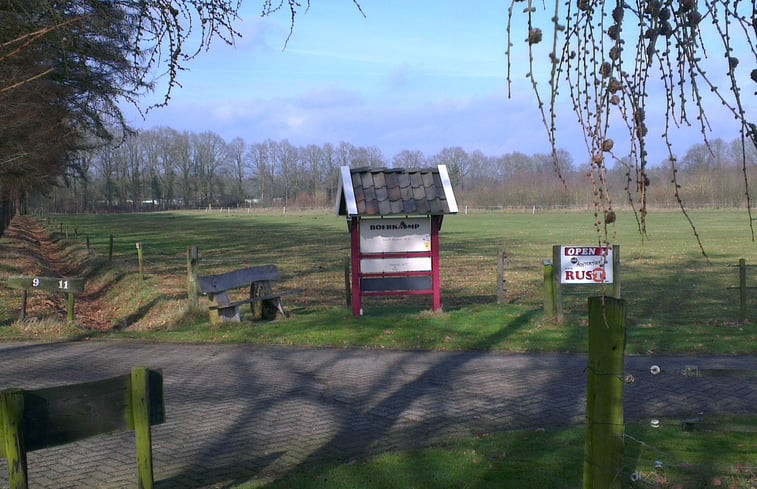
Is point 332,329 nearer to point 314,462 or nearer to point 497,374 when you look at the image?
point 497,374

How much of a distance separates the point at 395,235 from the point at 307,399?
6.02 m

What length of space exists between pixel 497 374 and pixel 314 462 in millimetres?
3867

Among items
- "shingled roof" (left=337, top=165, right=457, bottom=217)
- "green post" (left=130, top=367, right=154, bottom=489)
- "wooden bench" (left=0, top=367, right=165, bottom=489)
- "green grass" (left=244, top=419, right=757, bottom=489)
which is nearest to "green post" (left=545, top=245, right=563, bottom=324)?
"shingled roof" (left=337, top=165, right=457, bottom=217)

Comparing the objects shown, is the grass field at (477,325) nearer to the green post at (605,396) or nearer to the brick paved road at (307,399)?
the green post at (605,396)

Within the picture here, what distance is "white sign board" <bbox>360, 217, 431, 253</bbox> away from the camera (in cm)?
1384

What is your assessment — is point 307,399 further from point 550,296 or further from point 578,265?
point 578,265

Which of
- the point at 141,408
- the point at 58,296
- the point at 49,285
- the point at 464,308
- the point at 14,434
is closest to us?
the point at 14,434

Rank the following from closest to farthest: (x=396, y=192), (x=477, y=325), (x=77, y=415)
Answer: (x=77, y=415) < (x=477, y=325) < (x=396, y=192)

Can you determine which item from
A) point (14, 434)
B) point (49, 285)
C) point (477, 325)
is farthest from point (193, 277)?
point (14, 434)

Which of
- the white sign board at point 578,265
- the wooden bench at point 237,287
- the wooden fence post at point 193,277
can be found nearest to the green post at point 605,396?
the white sign board at point 578,265

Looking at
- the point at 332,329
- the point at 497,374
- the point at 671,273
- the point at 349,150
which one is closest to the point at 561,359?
the point at 497,374

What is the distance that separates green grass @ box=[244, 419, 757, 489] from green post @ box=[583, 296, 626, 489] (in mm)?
1105

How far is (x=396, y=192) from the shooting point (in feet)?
45.0

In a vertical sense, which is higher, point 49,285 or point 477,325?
point 49,285
